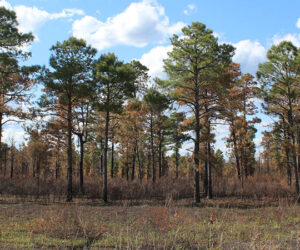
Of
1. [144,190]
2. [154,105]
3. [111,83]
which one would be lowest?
[144,190]

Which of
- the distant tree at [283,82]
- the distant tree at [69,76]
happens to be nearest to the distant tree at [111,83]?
the distant tree at [69,76]

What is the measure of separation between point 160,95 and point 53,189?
1038 cm

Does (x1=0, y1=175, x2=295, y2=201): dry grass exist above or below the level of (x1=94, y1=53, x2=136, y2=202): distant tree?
below

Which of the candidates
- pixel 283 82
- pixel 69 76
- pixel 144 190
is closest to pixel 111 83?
pixel 69 76

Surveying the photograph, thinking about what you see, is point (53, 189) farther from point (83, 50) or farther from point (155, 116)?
point (155, 116)

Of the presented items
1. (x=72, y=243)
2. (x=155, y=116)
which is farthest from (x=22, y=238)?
(x=155, y=116)

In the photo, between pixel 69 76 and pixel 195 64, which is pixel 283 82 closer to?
pixel 195 64

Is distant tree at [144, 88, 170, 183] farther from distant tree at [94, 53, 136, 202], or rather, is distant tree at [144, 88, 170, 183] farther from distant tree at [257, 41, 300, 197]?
distant tree at [257, 41, 300, 197]

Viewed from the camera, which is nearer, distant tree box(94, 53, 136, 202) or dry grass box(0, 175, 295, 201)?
distant tree box(94, 53, 136, 202)

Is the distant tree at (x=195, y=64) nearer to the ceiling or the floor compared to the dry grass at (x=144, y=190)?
nearer to the ceiling

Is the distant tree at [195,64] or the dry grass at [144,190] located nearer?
the distant tree at [195,64]

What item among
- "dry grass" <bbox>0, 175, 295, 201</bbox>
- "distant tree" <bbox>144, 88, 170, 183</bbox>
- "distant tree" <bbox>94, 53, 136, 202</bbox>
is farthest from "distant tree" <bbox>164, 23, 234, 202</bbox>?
"dry grass" <bbox>0, 175, 295, 201</bbox>

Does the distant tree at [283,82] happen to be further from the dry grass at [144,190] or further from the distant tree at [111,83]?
the distant tree at [111,83]

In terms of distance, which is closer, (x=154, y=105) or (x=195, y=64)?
(x=195, y=64)
